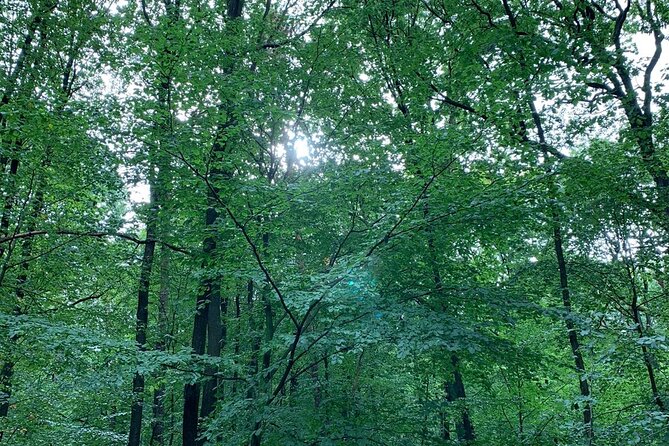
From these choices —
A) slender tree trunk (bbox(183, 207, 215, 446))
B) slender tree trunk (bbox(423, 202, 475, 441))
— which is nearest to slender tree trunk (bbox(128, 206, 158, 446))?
slender tree trunk (bbox(183, 207, 215, 446))

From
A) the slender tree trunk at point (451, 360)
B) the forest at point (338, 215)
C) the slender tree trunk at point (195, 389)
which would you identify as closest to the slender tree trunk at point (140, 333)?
the forest at point (338, 215)

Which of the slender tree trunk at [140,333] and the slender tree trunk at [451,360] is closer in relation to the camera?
the slender tree trunk at [451,360]

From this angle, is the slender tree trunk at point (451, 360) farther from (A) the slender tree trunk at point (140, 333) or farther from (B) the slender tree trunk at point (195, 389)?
(A) the slender tree trunk at point (140, 333)

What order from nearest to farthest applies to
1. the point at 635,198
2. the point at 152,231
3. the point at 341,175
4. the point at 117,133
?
the point at 117,133, the point at 341,175, the point at 635,198, the point at 152,231

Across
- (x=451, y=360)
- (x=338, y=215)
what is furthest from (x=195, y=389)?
(x=451, y=360)

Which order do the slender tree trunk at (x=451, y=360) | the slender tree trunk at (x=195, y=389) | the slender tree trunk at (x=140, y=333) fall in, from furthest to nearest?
the slender tree trunk at (x=140, y=333) → the slender tree trunk at (x=195, y=389) → the slender tree trunk at (x=451, y=360)

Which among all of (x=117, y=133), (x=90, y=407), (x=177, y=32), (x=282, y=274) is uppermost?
(x=177, y=32)

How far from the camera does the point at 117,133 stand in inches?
197

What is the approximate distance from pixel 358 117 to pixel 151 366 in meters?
5.79

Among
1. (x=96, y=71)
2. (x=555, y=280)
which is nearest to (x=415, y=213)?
(x=555, y=280)

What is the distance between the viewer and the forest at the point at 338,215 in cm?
493

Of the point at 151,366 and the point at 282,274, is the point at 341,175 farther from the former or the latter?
the point at 151,366

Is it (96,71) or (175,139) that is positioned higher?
(96,71)

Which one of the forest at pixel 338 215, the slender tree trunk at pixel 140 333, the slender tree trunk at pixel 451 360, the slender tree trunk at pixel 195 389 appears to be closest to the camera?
the forest at pixel 338 215
